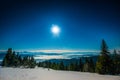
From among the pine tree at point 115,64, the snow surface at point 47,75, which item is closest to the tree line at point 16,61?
the snow surface at point 47,75

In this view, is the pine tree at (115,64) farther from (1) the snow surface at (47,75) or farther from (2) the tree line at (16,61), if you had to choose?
(2) the tree line at (16,61)

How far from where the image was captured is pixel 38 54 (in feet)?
10.5

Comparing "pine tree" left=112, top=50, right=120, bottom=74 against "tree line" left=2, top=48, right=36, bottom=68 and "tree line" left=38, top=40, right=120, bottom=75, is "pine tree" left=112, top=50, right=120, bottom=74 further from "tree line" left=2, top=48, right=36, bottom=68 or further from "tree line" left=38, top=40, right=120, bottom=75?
"tree line" left=2, top=48, right=36, bottom=68

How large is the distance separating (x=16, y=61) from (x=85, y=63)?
1.30 m

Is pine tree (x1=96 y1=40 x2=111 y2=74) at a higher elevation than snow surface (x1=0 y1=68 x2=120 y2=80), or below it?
higher

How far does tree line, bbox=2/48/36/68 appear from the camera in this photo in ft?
10.6

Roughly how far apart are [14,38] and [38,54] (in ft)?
1.88

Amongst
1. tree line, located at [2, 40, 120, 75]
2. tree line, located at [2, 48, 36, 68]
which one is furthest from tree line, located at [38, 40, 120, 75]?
tree line, located at [2, 48, 36, 68]

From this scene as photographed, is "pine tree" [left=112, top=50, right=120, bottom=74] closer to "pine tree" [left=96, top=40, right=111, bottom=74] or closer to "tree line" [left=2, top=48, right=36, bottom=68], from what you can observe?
"pine tree" [left=96, top=40, right=111, bottom=74]

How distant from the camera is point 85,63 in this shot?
3096mm

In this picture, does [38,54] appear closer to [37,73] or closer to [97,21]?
[37,73]

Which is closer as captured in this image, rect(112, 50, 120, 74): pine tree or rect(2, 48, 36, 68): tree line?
rect(112, 50, 120, 74): pine tree

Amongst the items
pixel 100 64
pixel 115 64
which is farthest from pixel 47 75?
pixel 115 64

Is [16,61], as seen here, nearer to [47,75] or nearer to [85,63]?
[47,75]
